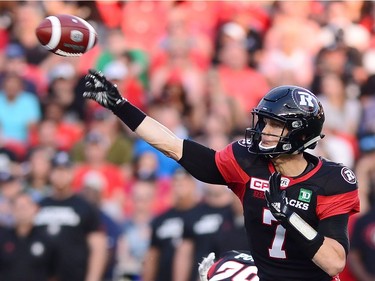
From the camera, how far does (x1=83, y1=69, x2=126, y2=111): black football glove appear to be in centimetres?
634

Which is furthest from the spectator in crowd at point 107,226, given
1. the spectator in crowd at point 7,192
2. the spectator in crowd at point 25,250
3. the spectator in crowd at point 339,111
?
the spectator in crowd at point 339,111

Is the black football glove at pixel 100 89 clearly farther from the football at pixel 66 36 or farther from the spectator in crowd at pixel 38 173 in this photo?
the spectator in crowd at pixel 38 173

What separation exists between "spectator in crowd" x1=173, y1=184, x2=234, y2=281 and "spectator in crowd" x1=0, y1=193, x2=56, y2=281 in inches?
50.9

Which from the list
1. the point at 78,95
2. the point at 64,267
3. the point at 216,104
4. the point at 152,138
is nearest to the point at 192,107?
the point at 216,104

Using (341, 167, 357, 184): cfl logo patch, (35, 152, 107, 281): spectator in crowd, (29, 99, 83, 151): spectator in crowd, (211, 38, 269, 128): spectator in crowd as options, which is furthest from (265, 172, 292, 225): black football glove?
(211, 38, 269, 128): spectator in crowd

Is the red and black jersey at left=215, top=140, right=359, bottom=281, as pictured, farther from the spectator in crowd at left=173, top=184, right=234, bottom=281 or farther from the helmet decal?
the spectator in crowd at left=173, top=184, right=234, bottom=281

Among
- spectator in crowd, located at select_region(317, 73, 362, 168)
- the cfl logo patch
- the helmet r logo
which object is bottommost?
the cfl logo patch

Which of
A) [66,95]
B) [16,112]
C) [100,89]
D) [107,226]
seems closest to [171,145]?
[100,89]

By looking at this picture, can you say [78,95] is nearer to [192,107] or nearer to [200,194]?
[192,107]

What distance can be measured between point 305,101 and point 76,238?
4898 mm

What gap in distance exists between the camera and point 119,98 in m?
6.39

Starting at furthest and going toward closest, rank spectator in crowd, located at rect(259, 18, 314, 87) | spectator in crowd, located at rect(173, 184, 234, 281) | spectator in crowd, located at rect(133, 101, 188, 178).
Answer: spectator in crowd, located at rect(259, 18, 314, 87) → spectator in crowd, located at rect(133, 101, 188, 178) → spectator in crowd, located at rect(173, 184, 234, 281)

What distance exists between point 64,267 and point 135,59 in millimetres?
3542

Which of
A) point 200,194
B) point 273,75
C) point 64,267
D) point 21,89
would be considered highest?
point 273,75
